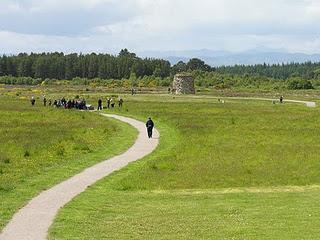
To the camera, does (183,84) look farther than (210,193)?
Yes

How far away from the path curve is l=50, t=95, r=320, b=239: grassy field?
0.42 meters

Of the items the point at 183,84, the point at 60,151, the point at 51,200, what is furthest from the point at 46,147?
the point at 183,84

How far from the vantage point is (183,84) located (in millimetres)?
112188

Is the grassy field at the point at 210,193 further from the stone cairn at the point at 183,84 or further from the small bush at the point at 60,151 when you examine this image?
the stone cairn at the point at 183,84

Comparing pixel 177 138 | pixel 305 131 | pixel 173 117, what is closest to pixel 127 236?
pixel 177 138

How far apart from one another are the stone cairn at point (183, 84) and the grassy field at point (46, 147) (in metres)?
50.5

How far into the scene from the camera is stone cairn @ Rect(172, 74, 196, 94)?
4395 inches

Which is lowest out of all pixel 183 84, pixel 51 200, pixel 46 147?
pixel 46 147

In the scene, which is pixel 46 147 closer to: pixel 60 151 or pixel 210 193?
pixel 60 151

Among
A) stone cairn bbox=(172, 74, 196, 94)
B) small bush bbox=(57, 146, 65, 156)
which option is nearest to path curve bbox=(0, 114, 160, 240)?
small bush bbox=(57, 146, 65, 156)

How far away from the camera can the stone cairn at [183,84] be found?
366ft

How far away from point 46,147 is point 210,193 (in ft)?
50.7

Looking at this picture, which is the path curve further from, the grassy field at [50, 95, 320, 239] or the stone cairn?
the stone cairn

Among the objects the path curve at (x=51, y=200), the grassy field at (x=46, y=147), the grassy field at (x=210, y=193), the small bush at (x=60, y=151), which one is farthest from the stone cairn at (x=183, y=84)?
the small bush at (x=60, y=151)
